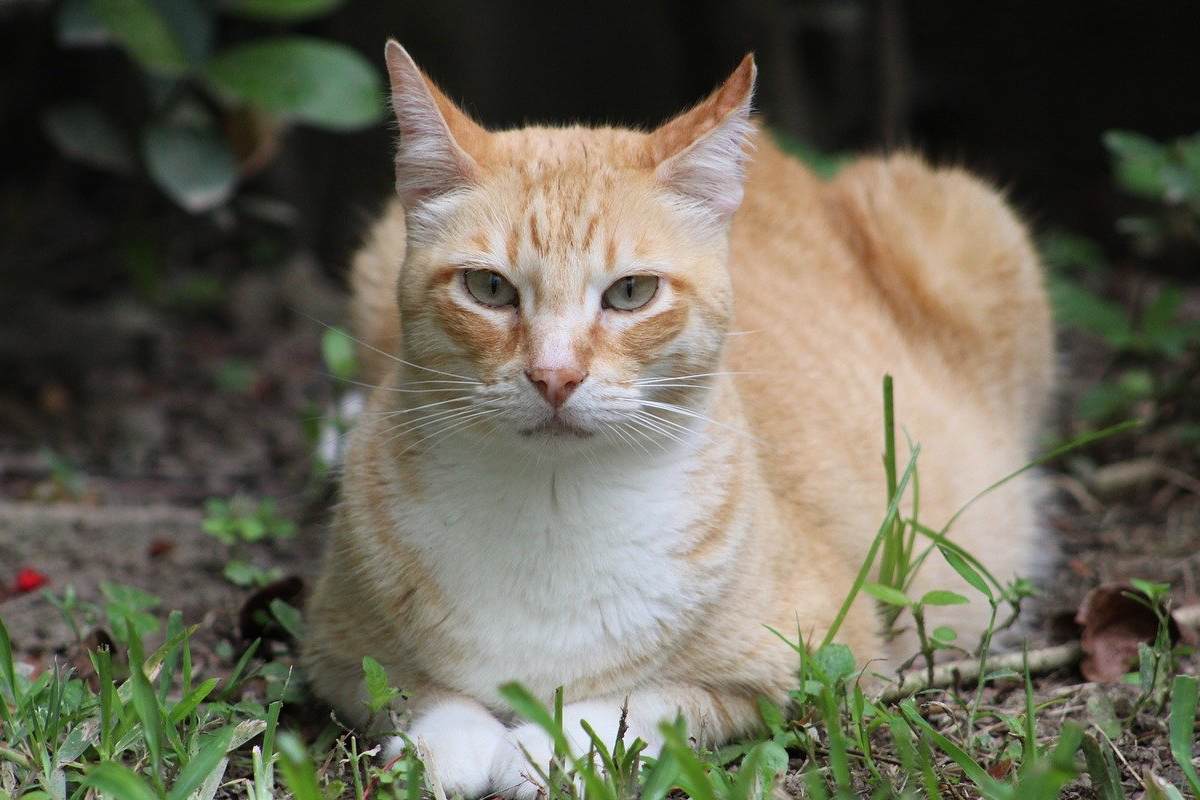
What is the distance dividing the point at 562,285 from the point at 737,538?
0.74m

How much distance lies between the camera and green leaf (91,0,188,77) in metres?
4.95

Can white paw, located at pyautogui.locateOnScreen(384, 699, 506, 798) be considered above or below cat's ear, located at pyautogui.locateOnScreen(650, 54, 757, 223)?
below

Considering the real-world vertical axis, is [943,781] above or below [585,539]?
below

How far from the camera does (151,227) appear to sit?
616 cm

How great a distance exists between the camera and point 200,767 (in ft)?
7.86

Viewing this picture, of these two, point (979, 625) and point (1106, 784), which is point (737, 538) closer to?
point (1106, 784)

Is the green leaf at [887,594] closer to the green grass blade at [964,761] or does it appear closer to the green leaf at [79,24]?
the green grass blade at [964,761]

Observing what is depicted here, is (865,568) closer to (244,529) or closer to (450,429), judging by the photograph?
(450,429)

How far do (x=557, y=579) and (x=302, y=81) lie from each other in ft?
10.2

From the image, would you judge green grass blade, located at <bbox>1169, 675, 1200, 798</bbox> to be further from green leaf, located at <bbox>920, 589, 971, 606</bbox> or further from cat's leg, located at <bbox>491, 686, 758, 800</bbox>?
cat's leg, located at <bbox>491, 686, 758, 800</bbox>

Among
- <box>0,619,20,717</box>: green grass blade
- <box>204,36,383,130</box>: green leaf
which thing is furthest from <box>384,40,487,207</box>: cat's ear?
<box>204,36,383,130</box>: green leaf

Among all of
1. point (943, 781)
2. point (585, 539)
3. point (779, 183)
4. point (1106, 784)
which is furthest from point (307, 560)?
point (1106, 784)

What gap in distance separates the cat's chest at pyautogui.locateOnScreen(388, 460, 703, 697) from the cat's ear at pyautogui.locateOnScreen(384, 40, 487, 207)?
68cm

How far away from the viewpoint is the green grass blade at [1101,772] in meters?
2.44
